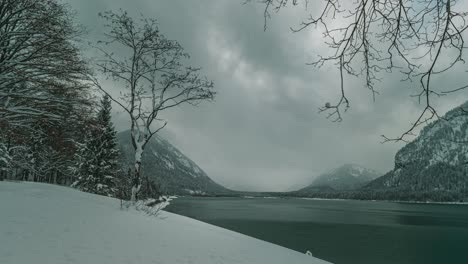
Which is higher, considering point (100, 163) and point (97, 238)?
point (100, 163)

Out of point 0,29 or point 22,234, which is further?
point 0,29

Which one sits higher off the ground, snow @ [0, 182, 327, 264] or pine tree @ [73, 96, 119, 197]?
pine tree @ [73, 96, 119, 197]

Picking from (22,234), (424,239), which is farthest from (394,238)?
(22,234)

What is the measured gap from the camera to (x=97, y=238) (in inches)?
309

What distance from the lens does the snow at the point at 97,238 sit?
6.50 metres

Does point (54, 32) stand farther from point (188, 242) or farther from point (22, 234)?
point (188, 242)

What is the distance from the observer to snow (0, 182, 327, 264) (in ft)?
21.3

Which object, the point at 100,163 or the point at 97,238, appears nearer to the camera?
the point at 97,238

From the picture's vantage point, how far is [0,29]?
10.4m

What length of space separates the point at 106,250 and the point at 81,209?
12.8ft

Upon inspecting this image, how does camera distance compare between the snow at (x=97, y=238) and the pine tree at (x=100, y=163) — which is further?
the pine tree at (x=100, y=163)

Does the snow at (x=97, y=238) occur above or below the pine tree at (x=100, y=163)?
below

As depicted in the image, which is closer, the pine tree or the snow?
the snow

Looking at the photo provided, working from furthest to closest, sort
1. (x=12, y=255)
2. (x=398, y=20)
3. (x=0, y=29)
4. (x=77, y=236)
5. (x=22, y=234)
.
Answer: (x=0, y=29), (x=77, y=236), (x=22, y=234), (x=12, y=255), (x=398, y=20)
